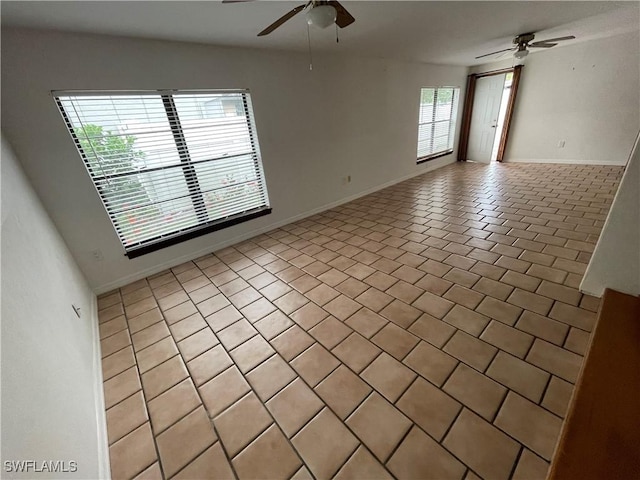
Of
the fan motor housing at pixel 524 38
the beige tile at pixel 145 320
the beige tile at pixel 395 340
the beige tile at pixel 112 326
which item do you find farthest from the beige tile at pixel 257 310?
the fan motor housing at pixel 524 38

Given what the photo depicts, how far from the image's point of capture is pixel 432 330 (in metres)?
1.72

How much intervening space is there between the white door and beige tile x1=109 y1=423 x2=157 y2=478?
23.8 feet

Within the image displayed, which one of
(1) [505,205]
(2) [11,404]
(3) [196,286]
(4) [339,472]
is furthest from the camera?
(1) [505,205]

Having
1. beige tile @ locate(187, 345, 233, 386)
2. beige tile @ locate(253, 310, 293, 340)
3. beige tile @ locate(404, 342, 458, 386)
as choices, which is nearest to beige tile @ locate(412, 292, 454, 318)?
beige tile @ locate(404, 342, 458, 386)

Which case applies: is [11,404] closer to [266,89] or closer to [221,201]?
[221,201]

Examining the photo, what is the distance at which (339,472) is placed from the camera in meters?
1.09

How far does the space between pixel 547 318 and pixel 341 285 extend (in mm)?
1436

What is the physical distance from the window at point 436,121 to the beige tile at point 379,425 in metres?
5.21

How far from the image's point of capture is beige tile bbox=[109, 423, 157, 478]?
1170 mm

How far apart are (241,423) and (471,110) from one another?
7228 mm

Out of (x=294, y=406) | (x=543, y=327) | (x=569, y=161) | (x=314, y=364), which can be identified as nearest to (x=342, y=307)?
(x=314, y=364)

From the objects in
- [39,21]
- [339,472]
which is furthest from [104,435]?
[39,21]

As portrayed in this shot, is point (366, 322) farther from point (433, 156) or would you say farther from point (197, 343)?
point (433, 156)

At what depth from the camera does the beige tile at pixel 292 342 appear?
1.67 meters
